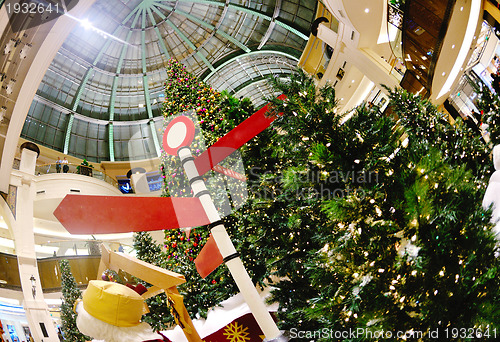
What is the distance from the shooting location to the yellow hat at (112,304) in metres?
1.90

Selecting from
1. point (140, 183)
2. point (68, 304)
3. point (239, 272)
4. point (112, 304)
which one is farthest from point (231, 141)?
point (140, 183)

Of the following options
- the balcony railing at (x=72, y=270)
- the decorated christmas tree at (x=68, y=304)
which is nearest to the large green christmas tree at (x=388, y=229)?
the decorated christmas tree at (x=68, y=304)

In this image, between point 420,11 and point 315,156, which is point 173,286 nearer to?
point 315,156

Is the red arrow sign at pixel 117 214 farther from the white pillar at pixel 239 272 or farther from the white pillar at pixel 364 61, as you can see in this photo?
the white pillar at pixel 364 61

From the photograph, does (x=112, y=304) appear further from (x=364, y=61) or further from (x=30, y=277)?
(x=364, y=61)

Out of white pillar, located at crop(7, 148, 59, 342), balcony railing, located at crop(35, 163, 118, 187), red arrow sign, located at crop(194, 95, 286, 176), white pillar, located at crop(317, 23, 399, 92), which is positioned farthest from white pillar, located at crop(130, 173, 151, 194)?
red arrow sign, located at crop(194, 95, 286, 176)

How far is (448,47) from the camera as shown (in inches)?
261

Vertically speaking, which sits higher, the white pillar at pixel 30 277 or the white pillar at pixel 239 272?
the white pillar at pixel 30 277

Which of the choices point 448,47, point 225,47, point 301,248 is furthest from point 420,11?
point 225,47

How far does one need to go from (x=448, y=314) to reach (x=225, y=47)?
18.3 m

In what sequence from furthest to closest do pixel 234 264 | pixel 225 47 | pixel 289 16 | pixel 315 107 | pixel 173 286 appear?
pixel 225 47, pixel 289 16, pixel 173 286, pixel 234 264, pixel 315 107

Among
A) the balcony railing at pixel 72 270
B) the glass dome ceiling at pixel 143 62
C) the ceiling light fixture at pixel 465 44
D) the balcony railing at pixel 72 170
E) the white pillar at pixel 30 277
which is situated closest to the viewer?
the ceiling light fixture at pixel 465 44

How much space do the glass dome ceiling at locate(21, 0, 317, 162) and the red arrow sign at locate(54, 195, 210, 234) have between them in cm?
1547

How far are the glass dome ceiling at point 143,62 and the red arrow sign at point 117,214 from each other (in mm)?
15469
